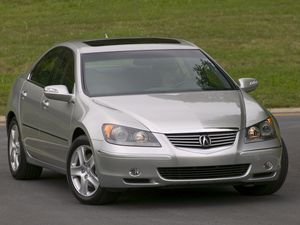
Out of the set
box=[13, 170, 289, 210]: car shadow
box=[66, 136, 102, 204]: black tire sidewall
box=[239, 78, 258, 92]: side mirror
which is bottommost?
box=[13, 170, 289, 210]: car shadow

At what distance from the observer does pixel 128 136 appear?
10.8 metres

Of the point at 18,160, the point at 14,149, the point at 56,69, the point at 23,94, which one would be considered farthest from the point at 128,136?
the point at 14,149

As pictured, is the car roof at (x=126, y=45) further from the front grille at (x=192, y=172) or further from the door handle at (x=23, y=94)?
the front grille at (x=192, y=172)

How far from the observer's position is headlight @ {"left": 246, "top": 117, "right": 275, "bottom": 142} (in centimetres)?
1096

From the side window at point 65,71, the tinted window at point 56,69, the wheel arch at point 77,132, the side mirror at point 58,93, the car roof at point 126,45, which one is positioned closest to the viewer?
the wheel arch at point 77,132

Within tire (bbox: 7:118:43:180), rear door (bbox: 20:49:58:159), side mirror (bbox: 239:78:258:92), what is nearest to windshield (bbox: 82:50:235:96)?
side mirror (bbox: 239:78:258:92)

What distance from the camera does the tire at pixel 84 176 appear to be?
36.2ft

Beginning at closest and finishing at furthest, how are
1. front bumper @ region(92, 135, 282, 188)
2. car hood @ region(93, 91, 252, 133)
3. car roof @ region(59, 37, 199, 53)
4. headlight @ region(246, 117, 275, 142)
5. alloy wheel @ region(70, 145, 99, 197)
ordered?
front bumper @ region(92, 135, 282, 188) < car hood @ region(93, 91, 252, 133) < headlight @ region(246, 117, 275, 142) < alloy wheel @ region(70, 145, 99, 197) < car roof @ region(59, 37, 199, 53)

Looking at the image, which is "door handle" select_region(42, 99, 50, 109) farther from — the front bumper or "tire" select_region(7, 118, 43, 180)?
the front bumper

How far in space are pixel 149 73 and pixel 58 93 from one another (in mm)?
946

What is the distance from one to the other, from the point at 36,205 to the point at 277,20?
71.3 ft

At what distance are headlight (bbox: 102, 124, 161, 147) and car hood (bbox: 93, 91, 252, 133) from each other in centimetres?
8

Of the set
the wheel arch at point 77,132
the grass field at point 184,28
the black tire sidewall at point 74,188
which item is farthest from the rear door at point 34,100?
Result: the grass field at point 184,28

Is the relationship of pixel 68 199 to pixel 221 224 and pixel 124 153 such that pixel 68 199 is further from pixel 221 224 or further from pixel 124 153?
pixel 221 224
